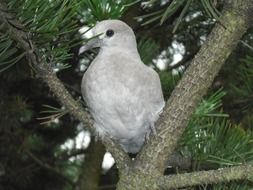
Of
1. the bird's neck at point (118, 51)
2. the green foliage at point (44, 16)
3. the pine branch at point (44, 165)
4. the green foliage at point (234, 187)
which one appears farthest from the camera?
the pine branch at point (44, 165)

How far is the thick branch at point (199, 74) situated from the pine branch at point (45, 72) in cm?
9

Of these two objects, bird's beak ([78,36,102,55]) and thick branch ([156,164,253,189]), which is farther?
bird's beak ([78,36,102,55])

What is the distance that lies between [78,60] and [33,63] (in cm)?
92

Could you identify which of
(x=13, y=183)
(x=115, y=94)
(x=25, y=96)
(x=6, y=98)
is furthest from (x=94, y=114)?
(x=13, y=183)

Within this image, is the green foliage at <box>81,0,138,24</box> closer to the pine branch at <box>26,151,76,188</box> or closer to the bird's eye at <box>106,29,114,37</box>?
the bird's eye at <box>106,29,114,37</box>

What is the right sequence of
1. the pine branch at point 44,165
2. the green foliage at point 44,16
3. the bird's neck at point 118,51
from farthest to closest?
the pine branch at point 44,165, the bird's neck at point 118,51, the green foliage at point 44,16

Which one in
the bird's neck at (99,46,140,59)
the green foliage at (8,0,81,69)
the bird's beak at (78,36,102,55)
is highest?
the green foliage at (8,0,81,69)

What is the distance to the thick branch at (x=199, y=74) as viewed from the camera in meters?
0.97

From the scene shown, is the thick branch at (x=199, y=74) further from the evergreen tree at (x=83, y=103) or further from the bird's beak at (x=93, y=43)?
the bird's beak at (x=93, y=43)

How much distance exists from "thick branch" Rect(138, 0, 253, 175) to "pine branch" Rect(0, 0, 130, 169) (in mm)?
93

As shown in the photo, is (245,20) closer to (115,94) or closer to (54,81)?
(54,81)

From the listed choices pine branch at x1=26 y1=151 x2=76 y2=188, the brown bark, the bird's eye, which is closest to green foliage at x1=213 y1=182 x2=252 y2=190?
the bird's eye

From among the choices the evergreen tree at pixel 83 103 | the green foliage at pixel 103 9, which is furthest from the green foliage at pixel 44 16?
the green foliage at pixel 103 9

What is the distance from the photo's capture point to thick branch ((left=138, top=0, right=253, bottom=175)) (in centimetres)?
97
